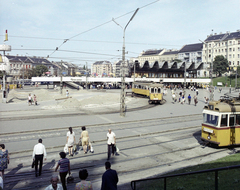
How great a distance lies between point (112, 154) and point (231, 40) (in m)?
103

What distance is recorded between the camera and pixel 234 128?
38.9ft

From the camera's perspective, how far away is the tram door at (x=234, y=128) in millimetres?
11828

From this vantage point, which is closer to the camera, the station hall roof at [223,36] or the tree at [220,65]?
the tree at [220,65]

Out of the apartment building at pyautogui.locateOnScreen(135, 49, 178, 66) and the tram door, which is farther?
the apartment building at pyautogui.locateOnScreen(135, 49, 178, 66)

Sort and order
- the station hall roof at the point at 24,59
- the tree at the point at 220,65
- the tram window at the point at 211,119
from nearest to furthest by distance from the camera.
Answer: the tram window at the point at 211,119 → the tree at the point at 220,65 → the station hall roof at the point at 24,59

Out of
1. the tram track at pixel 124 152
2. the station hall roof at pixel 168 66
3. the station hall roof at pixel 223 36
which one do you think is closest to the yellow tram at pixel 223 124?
the tram track at pixel 124 152

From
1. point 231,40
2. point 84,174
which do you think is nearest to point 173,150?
point 84,174

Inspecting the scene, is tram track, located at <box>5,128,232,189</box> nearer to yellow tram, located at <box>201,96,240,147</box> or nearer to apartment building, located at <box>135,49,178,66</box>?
yellow tram, located at <box>201,96,240,147</box>

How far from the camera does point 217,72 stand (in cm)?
9594

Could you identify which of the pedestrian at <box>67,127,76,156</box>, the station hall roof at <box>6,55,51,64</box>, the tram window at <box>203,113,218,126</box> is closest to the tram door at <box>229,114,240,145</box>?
the tram window at <box>203,113,218,126</box>

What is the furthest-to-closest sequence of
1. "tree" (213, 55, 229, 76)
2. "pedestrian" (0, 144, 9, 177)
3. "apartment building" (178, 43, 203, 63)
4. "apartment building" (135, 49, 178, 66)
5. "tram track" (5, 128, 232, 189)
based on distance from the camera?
"apartment building" (135, 49, 178, 66) < "apartment building" (178, 43, 203, 63) < "tree" (213, 55, 229, 76) < "tram track" (5, 128, 232, 189) < "pedestrian" (0, 144, 9, 177)

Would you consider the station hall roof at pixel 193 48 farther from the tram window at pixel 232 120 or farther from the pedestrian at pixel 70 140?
the pedestrian at pixel 70 140

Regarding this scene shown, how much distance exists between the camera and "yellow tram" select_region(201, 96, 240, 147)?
11.7m

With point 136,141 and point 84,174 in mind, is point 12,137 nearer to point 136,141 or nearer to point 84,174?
point 136,141
